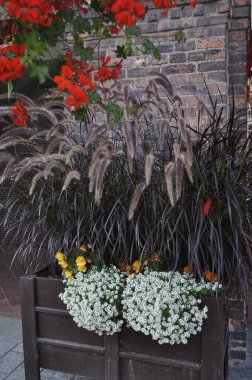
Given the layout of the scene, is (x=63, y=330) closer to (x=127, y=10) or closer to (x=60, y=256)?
(x=60, y=256)

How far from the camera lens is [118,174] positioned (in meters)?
2.18

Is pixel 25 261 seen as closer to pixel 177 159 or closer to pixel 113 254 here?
pixel 113 254

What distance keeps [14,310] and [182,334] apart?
8.12 ft

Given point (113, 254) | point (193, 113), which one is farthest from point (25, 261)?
point (193, 113)

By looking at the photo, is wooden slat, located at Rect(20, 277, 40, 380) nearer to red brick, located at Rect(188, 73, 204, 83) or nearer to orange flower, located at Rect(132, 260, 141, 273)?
orange flower, located at Rect(132, 260, 141, 273)

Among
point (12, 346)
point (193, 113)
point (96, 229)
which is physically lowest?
point (12, 346)

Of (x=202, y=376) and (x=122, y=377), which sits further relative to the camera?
(x=122, y=377)

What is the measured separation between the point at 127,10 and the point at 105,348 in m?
1.58

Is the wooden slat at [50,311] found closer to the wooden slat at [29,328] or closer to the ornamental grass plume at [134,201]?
the wooden slat at [29,328]

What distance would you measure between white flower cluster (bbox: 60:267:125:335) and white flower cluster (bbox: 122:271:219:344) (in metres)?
0.07

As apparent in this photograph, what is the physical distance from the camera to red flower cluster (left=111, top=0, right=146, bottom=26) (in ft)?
4.19

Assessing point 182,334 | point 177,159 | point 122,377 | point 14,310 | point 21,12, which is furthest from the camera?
point 14,310

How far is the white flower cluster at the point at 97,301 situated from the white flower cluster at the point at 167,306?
2.6 inches

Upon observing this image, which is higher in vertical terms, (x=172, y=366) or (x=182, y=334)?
(x=182, y=334)
